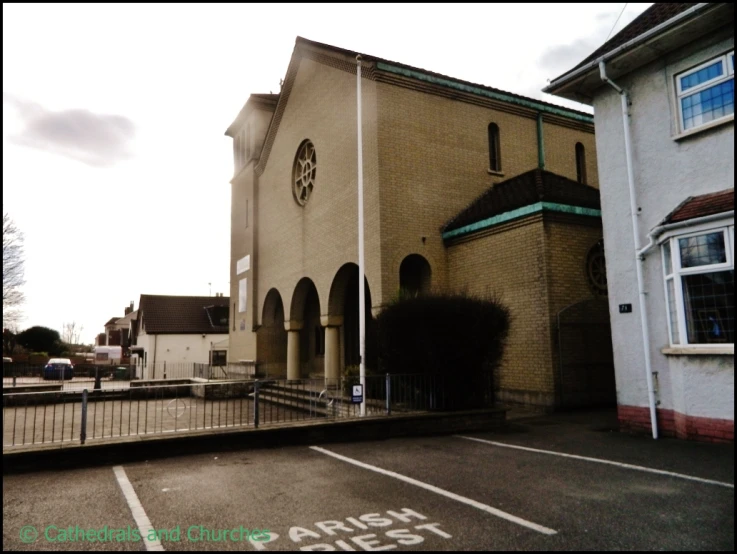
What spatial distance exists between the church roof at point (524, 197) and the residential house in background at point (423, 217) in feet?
0.25

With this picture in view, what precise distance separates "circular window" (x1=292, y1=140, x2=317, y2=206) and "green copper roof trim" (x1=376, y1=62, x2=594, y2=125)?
5.39 metres

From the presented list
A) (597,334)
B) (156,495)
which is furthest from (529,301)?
(156,495)

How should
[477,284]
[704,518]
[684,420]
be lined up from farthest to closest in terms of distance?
[477,284]
[684,420]
[704,518]

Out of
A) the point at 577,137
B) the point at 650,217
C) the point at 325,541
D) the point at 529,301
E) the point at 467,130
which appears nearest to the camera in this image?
the point at 325,541

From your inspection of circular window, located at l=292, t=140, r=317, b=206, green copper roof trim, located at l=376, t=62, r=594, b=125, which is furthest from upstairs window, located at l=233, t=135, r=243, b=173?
green copper roof trim, located at l=376, t=62, r=594, b=125

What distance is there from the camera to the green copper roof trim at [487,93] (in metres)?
17.9

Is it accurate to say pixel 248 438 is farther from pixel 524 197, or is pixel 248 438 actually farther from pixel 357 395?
pixel 524 197

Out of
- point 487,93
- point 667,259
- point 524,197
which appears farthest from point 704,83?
point 487,93

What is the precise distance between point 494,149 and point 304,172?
775 centimetres

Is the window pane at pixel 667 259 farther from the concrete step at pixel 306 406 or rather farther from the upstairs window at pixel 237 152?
the upstairs window at pixel 237 152

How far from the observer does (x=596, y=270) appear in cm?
1502

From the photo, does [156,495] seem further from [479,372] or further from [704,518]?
[479,372]

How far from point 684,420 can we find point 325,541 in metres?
7.31

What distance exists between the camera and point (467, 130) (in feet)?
63.1
